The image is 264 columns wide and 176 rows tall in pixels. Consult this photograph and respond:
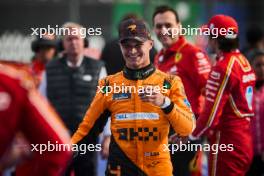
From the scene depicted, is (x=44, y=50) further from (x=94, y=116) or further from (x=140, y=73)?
(x=140, y=73)

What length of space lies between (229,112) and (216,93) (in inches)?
8.9

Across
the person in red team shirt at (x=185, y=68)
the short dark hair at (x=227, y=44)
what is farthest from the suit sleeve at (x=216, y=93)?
the person in red team shirt at (x=185, y=68)

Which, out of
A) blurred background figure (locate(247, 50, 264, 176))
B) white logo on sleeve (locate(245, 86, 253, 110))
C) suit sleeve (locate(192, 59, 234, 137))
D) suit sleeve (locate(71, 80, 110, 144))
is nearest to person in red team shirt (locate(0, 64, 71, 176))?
suit sleeve (locate(71, 80, 110, 144))

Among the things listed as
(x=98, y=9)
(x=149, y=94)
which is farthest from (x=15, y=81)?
(x=98, y=9)

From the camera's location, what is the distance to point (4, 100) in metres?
3.27

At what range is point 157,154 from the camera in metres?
5.12

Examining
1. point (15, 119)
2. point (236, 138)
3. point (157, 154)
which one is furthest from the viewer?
point (236, 138)

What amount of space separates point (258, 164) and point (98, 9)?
11.8 metres

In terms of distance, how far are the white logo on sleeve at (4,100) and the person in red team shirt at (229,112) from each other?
9.85 feet

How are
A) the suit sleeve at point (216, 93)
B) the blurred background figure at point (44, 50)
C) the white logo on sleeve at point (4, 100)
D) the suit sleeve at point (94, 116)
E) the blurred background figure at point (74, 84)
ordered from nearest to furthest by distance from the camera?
the white logo on sleeve at point (4, 100)
the suit sleeve at point (94, 116)
the suit sleeve at point (216, 93)
the blurred background figure at point (74, 84)
the blurred background figure at point (44, 50)

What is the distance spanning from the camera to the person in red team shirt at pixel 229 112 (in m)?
6.04

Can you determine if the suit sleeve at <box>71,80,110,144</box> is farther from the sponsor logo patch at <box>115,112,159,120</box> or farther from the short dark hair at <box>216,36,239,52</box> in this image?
the short dark hair at <box>216,36,239,52</box>

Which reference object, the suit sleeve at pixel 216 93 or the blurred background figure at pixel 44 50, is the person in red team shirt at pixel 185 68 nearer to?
the suit sleeve at pixel 216 93

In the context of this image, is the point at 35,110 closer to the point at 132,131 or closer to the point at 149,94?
the point at 149,94
